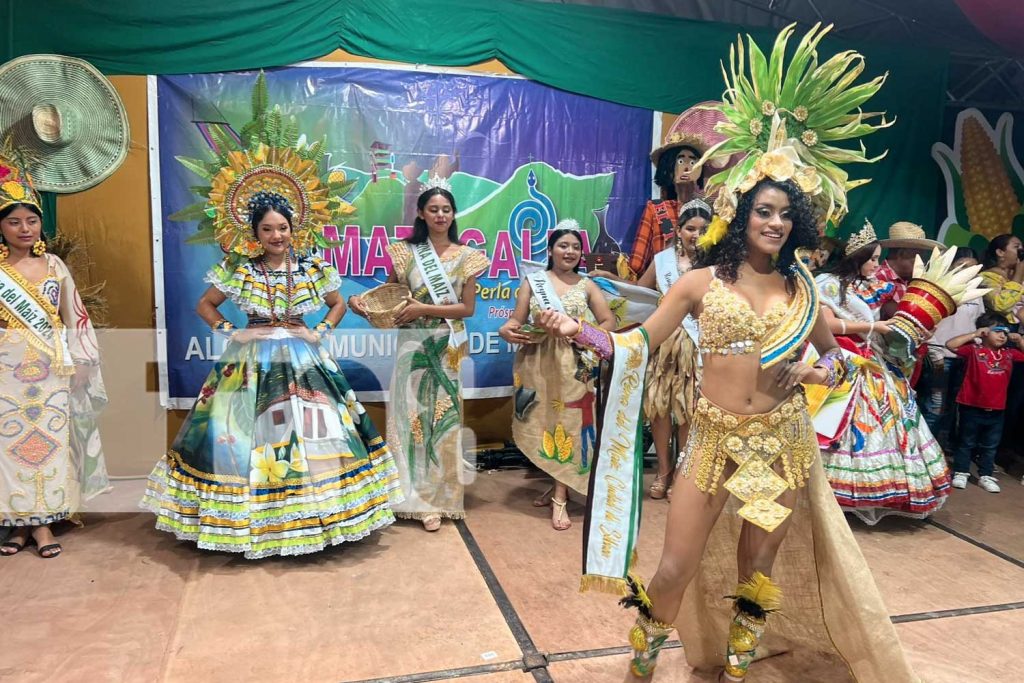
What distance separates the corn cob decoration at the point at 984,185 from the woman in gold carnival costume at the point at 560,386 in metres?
4.00

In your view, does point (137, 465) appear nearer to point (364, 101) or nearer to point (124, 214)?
point (124, 214)

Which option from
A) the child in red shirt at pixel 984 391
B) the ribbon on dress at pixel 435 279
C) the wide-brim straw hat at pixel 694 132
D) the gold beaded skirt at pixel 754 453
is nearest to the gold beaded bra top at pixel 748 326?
the gold beaded skirt at pixel 754 453

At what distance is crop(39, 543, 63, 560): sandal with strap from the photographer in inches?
145

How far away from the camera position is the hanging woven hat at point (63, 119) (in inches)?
163

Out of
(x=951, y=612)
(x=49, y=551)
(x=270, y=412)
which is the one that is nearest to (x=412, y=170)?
(x=270, y=412)

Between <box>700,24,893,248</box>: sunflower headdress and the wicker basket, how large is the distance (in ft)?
6.86

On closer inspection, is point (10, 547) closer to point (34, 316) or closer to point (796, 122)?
point (34, 316)

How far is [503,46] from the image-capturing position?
5.14 metres

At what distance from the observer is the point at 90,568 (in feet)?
11.7

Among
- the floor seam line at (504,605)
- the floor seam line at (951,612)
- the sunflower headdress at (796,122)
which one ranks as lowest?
the floor seam line at (504,605)

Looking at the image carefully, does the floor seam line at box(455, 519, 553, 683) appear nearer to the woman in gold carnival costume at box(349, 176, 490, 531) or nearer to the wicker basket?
the woman in gold carnival costume at box(349, 176, 490, 531)

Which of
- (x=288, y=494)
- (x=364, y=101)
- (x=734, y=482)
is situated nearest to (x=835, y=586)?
(x=734, y=482)

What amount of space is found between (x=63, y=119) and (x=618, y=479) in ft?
12.4

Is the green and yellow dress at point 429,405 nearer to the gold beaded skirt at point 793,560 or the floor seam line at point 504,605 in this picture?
the floor seam line at point 504,605
